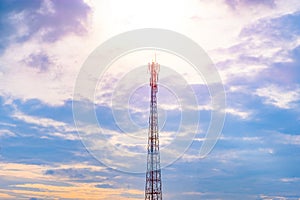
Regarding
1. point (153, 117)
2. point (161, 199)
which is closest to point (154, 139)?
point (153, 117)

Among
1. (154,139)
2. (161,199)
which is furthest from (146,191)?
(154,139)

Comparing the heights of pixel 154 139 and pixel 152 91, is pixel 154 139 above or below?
below

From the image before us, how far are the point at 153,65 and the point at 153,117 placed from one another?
10.2 metres

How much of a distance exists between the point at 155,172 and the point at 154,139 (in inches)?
270

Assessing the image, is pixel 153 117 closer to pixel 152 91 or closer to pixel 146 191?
pixel 152 91

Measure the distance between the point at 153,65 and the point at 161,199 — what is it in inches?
1022

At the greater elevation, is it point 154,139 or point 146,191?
point 154,139

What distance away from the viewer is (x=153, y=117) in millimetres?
112125

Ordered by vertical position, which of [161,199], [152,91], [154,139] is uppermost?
[152,91]

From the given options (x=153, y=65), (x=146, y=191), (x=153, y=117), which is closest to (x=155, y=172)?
(x=146, y=191)

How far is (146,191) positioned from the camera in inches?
4259

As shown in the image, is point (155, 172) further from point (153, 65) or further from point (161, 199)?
point (153, 65)

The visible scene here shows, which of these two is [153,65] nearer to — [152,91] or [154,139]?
[152,91]

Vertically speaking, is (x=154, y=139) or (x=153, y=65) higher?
(x=153, y=65)
